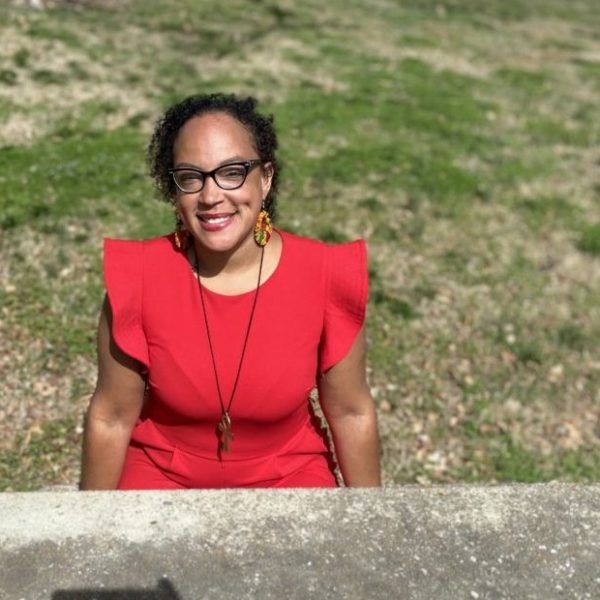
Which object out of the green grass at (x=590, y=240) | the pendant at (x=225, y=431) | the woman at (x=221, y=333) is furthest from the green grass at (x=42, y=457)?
the green grass at (x=590, y=240)

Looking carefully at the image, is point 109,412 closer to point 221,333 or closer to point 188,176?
point 221,333

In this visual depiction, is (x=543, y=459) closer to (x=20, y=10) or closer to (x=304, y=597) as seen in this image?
(x=304, y=597)

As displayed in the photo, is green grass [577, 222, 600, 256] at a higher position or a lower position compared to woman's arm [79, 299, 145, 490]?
lower

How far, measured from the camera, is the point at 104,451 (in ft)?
8.88

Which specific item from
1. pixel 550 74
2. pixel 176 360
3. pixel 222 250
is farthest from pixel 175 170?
pixel 550 74

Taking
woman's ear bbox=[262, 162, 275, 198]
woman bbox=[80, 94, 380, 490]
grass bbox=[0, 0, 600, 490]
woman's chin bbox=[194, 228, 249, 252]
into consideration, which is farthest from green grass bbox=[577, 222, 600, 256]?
woman's chin bbox=[194, 228, 249, 252]

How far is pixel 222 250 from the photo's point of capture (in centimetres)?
260

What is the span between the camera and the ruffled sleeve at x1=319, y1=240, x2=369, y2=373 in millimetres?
2689

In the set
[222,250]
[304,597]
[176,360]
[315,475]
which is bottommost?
[315,475]

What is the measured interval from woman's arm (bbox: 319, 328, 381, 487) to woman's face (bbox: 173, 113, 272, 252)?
21.3 inches

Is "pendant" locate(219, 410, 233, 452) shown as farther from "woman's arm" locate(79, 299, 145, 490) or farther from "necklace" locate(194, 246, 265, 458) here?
"woman's arm" locate(79, 299, 145, 490)

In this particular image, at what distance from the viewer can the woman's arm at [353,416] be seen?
9.07 feet

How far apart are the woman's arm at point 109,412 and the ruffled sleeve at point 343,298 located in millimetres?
621

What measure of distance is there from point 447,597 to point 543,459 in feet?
9.76
